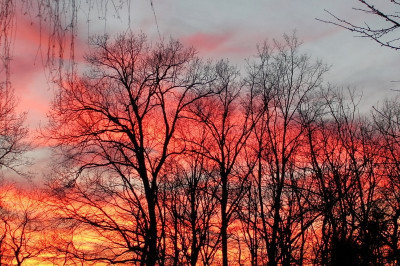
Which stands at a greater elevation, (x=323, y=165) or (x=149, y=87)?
(x=149, y=87)

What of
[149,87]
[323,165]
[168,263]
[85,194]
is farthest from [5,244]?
[323,165]

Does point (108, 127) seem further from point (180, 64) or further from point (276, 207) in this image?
point (276, 207)

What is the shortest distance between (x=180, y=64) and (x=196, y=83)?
1.24 meters

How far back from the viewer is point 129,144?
22.8 m

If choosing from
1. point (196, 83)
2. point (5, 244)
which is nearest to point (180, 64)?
point (196, 83)

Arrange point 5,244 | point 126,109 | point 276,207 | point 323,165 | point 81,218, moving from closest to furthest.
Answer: point 81,218
point 126,109
point 276,207
point 323,165
point 5,244

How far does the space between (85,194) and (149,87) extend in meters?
5.99

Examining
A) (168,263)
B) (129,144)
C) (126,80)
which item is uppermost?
(126,80)

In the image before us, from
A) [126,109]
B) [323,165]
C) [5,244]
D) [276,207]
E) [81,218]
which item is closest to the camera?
[81,218]

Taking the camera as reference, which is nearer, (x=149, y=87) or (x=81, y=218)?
(x=81, y=218)

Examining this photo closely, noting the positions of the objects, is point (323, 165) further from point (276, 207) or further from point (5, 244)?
point (5, 244)

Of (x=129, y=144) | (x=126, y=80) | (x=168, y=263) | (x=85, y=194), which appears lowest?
(x=168, y=263)

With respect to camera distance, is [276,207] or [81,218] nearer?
[81,218]

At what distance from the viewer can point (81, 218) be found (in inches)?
843
